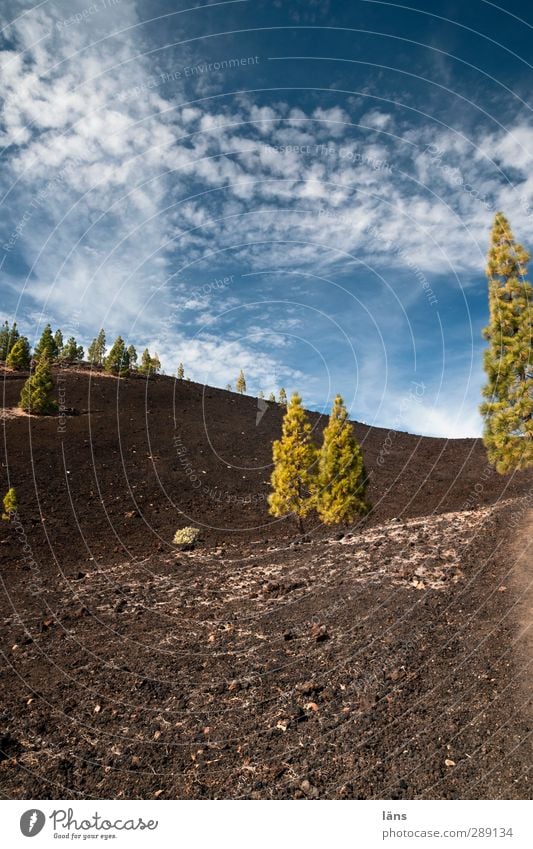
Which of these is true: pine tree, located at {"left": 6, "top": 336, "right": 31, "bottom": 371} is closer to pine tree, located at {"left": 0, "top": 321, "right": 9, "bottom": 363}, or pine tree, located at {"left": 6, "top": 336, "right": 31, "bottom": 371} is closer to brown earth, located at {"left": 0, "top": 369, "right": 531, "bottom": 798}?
pine tree, located at {"left": 0, "top": 321, "right": 9, "bottom": 363}

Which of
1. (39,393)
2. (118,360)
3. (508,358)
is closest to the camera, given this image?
(508,358)

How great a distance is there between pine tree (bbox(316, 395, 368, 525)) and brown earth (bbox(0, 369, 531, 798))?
2227mm

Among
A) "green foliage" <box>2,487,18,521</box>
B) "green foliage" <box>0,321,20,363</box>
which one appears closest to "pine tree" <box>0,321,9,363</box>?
"green foliage" <box>0,321,20,363</box>

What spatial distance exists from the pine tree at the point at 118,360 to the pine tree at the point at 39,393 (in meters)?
24.1

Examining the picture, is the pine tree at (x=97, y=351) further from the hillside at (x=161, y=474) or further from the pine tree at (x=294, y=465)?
the pine tree at (x=294, y=465)

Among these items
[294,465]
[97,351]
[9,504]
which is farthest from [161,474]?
[97,351]

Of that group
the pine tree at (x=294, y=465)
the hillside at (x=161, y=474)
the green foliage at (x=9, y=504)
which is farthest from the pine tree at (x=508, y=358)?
→ the green foliage at (x=9, y=504)

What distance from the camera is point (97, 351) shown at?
89.2 metres

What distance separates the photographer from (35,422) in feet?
153

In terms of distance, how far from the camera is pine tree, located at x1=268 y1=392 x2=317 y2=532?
2538cm
